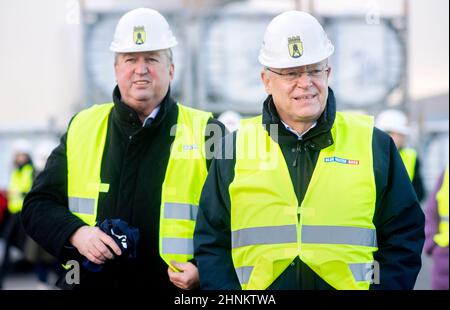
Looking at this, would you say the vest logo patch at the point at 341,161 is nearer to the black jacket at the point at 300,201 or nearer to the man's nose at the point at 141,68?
the black jacket at the point at 300,201

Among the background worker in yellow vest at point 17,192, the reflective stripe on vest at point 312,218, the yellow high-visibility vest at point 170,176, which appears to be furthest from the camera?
the background worker in yellow vest at point 17,192

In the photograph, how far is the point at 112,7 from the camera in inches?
295

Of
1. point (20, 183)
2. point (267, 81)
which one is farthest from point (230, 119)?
point (20, 183)

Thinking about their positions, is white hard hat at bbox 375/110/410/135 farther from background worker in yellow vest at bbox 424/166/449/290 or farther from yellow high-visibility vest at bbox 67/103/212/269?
yellow high-visibility vest at bbox 67/103/212/269

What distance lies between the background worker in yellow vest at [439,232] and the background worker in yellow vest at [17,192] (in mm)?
5418

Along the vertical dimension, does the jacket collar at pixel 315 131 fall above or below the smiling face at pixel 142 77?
below

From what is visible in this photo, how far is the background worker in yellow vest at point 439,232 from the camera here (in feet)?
17.5

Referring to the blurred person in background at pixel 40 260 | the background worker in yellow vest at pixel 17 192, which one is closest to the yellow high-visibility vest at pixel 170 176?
the blurred person in background at pixel 40 260

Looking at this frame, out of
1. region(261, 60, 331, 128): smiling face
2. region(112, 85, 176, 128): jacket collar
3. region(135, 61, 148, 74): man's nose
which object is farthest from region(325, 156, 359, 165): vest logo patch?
region(135, 61, 148, 74): man's nose

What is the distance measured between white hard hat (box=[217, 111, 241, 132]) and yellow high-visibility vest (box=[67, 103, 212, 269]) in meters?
3.04
